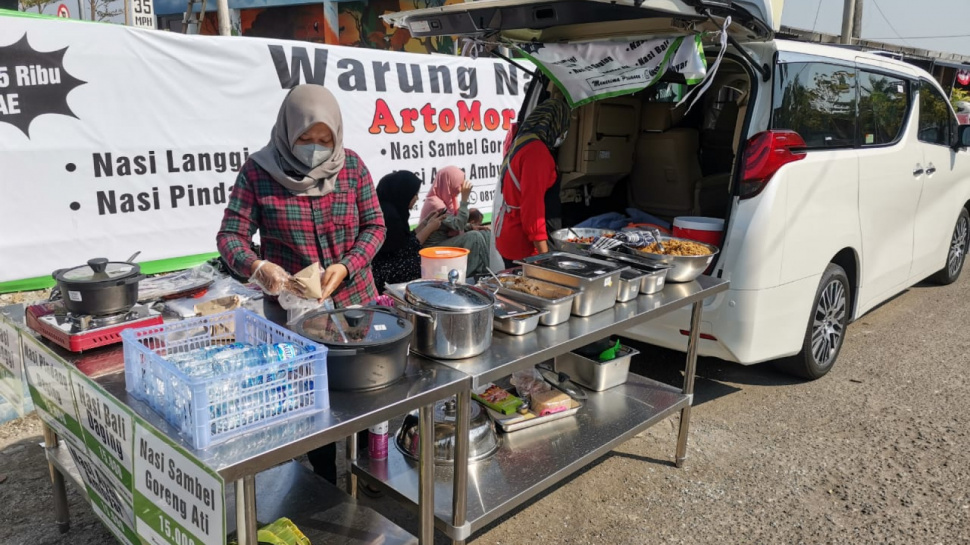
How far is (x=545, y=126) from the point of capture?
143 inches

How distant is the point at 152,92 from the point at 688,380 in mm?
4688

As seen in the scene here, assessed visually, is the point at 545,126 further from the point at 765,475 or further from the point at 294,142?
the point at 765,475

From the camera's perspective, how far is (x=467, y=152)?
304 inches

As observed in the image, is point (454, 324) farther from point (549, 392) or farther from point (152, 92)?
point (152, 92)

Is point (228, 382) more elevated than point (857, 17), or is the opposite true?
point (857, 17)

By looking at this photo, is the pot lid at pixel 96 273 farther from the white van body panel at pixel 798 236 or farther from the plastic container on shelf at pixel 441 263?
the white van body panel at pixel 798 236

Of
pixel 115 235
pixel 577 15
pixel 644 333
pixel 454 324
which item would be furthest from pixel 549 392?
pixel 115 235

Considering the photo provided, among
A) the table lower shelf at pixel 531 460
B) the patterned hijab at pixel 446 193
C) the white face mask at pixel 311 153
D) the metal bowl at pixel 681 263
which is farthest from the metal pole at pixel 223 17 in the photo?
the table lower shelf at pixel 531 460

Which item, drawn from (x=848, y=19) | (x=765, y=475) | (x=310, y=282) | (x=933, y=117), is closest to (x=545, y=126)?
(x=310, y=282)

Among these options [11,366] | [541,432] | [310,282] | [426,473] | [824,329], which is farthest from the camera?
[824,329]

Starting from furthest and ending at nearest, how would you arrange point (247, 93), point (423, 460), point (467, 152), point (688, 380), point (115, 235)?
point (467, 152)
point (247, 93)
point (115, 235)
point (688, 380)
point (423, 460)

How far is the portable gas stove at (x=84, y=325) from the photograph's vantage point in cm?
188

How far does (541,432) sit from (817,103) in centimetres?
245

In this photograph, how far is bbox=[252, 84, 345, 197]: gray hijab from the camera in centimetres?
243
